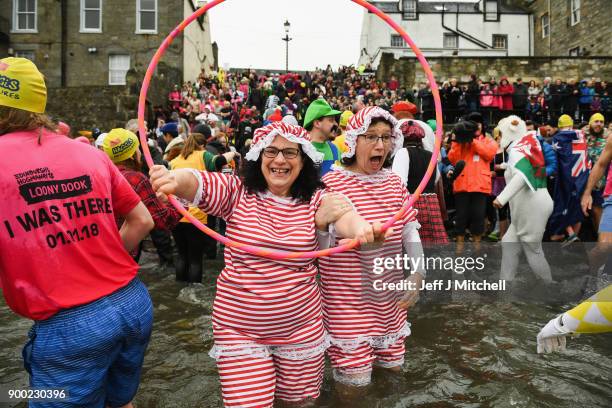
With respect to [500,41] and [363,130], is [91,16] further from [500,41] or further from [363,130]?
[500,41]

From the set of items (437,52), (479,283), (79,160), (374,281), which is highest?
(437,52)

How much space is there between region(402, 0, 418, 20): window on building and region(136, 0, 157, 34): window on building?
81.7 ft

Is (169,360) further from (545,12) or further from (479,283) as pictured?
(545,12)

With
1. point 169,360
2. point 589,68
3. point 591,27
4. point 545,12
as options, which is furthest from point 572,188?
point 545,12

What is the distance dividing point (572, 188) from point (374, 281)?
5.47 m

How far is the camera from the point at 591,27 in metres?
28.5

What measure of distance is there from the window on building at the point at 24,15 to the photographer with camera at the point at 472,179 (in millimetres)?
27207

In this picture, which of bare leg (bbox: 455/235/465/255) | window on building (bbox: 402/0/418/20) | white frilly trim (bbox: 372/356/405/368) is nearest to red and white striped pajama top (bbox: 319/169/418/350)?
white frilly trim (bbox: 372/356/405/368)

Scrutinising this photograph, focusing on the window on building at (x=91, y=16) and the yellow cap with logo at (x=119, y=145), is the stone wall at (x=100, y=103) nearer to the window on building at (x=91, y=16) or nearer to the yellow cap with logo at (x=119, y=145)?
the window on building at (x=91, y=16)

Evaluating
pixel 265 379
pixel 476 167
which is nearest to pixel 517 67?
pixel 476 167

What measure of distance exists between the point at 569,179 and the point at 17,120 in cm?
723

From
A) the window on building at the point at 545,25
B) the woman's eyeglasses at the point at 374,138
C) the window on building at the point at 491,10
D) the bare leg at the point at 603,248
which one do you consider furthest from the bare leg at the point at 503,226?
the window on building at the point at 491,10

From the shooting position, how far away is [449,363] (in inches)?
164

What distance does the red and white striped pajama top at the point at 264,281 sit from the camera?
2672 millimetres
